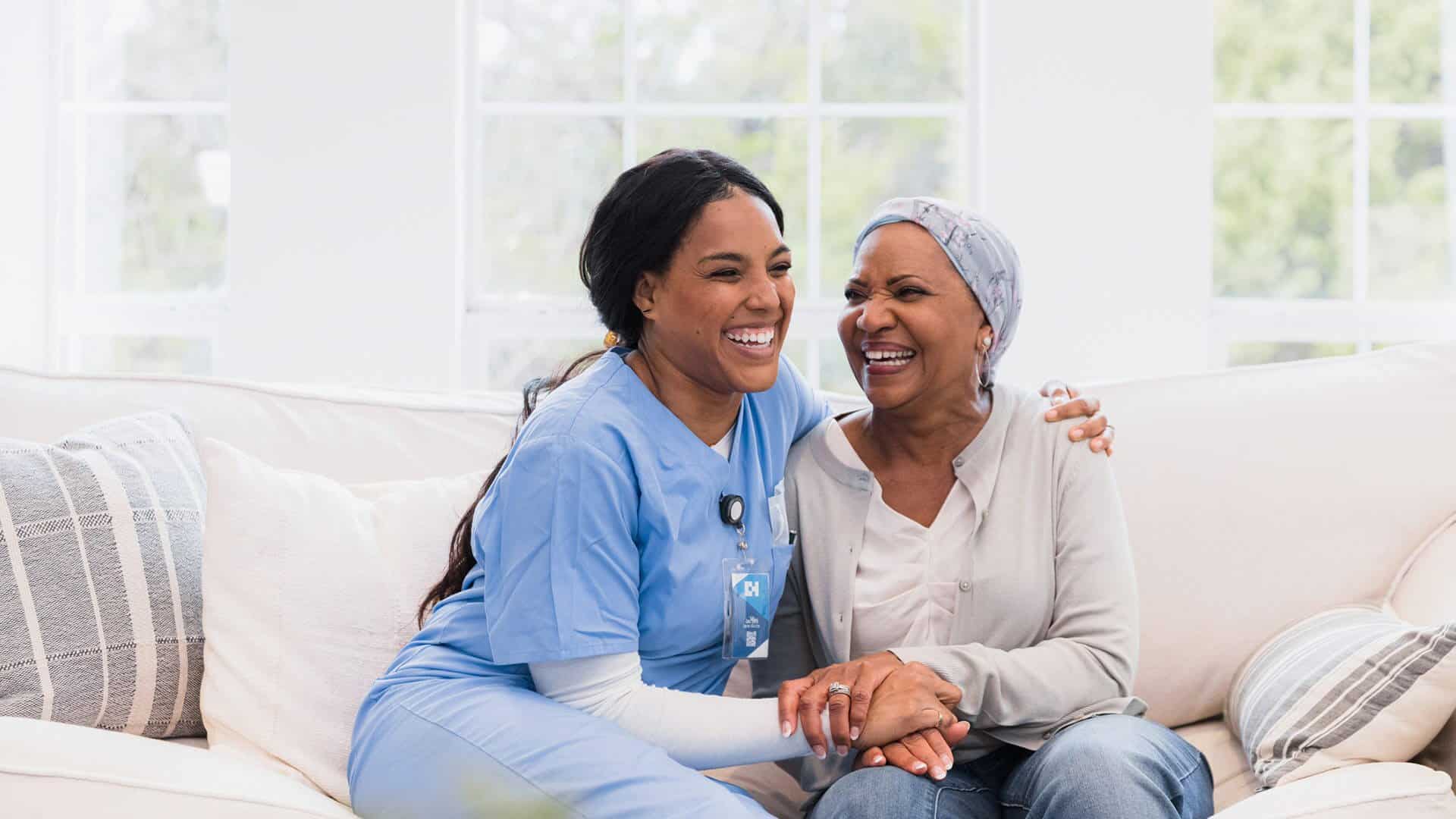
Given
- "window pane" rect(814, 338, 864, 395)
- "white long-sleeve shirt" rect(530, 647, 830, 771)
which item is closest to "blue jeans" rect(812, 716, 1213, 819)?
"white long-sleeve shirt" rect(530, 647, 830, 771)

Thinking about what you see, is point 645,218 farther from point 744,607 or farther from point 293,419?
point 293,419

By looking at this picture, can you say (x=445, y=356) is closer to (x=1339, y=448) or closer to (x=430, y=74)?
(x=430, y=74)

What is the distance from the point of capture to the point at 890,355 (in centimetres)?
184

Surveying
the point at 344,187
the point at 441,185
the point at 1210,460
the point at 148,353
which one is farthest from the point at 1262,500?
the point at 148,353

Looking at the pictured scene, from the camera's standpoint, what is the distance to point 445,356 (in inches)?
123

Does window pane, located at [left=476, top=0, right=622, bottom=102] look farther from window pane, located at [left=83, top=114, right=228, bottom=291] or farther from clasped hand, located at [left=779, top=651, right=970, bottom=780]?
clasped hand, located at [left=779, top=651, right=970, bottom=780]

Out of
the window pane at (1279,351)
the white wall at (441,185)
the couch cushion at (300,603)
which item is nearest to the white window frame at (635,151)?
the white wall at (441,185)

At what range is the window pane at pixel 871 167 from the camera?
3.25 m

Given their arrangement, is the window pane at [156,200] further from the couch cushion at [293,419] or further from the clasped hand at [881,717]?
the clasped hand at [881,717]

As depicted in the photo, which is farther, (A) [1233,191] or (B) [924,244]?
(A) [1233,191]

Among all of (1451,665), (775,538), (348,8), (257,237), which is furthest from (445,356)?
(1451,665)

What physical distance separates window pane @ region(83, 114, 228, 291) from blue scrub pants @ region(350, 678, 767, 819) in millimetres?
A: 2056

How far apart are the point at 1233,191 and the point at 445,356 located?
6.62 ft

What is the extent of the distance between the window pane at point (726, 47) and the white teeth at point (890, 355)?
1568 mm
